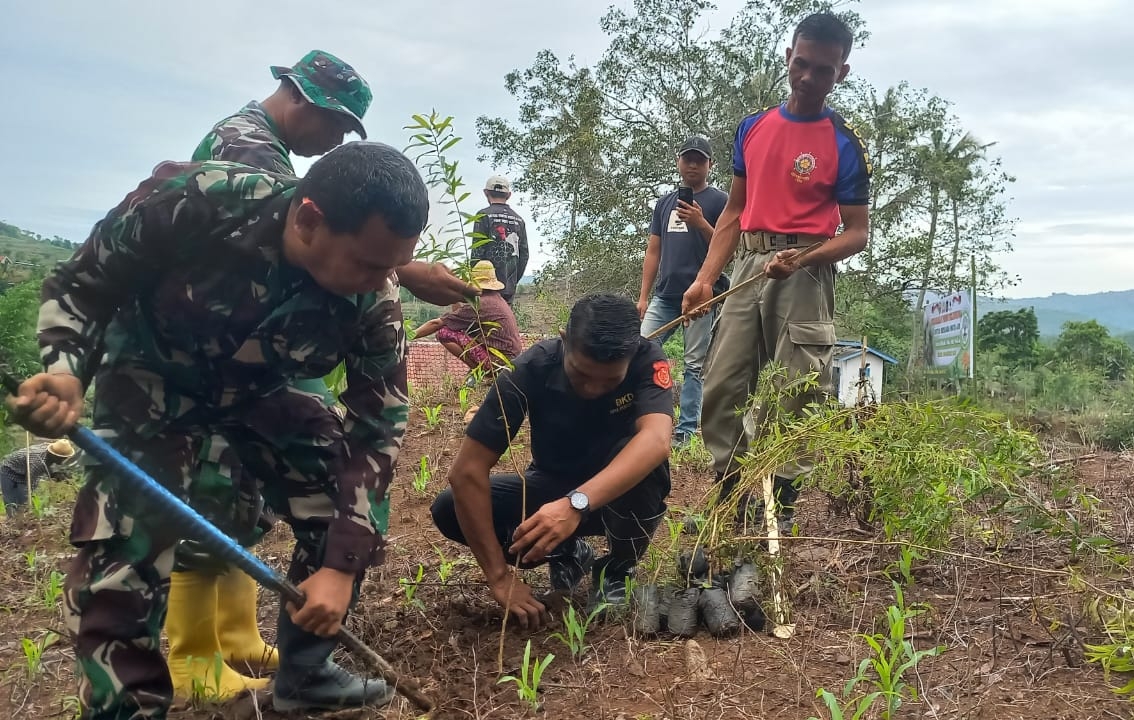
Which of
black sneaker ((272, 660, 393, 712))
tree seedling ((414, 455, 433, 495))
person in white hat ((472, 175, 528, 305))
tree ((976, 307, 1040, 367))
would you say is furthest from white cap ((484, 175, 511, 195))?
tree ((976, 307, 1040, 367))

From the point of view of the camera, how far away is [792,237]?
3.21 meters

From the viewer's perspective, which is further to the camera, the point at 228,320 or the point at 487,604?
the point at 487,604

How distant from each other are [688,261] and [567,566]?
276 cm

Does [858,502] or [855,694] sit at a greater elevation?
[858,502]

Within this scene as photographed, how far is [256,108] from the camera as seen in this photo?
2.69m

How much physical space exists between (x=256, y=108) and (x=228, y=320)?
1.15 meters

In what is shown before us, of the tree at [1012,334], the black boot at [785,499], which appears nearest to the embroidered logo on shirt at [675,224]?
the black boot at [785,499]

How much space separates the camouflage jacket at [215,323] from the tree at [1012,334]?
64.3 ft

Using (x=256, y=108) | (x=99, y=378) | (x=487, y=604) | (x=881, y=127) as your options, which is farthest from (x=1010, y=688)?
(x=881, y=127)

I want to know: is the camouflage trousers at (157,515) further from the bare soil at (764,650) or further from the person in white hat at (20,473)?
the person in white hat at (20,473)

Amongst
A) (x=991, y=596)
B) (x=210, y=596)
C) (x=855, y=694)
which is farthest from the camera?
(x=991, y=596)

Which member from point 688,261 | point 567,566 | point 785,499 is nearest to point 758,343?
point 785,499

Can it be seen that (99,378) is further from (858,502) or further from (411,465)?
(411,465)

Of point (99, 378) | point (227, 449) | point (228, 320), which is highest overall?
point (228, 320)
